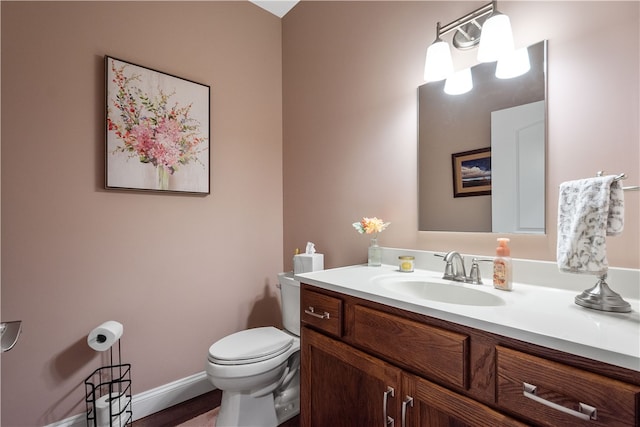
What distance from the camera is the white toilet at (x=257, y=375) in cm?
147

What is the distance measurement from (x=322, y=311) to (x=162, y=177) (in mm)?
1259

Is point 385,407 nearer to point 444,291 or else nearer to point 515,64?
point 444,291

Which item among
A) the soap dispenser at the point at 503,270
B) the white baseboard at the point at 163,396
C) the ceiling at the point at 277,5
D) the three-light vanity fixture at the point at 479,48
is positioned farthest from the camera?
the ceiling at the point at 277,5

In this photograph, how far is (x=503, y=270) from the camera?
3.56 ft

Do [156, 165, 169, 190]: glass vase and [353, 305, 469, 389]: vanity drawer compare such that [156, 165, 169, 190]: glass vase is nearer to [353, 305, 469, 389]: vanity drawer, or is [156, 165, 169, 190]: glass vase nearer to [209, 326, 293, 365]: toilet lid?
[209, 326, 293, 365]: toilet lid

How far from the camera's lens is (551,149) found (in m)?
1.13

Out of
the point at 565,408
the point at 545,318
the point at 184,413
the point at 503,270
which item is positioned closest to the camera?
the point at 565,408

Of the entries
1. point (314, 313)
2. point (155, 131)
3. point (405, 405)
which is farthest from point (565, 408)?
point (155, 131)

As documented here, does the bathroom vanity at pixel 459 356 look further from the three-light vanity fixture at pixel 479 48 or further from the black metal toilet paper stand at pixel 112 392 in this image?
the black metal toilet paper stand at pixel 112 392

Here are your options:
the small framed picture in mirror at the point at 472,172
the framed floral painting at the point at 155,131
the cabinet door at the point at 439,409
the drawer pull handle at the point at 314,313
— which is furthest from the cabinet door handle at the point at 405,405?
the framed floral painting at the point at 155,131

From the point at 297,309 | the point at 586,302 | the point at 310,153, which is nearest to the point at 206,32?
the point at 310,153

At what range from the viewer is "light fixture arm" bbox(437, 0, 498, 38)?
1222mm

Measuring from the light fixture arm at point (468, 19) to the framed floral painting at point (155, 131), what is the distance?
1.42 metres

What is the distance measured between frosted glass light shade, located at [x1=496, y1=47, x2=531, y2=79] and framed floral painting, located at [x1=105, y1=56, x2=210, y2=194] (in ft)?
5.40
